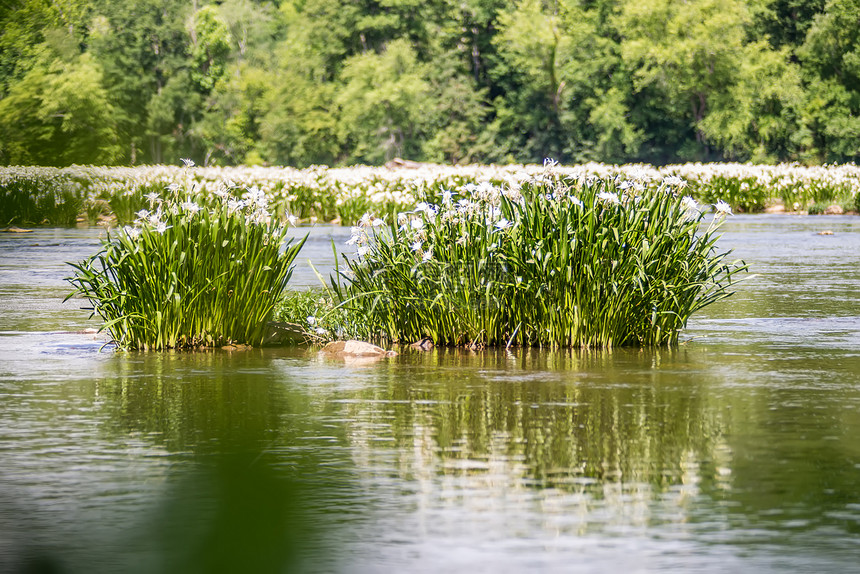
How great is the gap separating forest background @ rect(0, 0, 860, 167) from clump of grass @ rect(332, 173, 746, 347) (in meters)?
61.0

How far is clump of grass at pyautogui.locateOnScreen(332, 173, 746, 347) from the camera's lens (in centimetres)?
1093

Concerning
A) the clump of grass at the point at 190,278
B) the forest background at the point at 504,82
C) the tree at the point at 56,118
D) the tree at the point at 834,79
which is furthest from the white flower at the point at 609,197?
the tree at the point at 834,79

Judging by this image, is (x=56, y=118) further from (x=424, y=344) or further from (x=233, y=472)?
(x=233, y=472)

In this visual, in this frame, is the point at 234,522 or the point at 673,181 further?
the point at 673,181

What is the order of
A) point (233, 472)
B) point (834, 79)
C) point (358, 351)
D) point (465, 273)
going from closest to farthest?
point (233, 472)
point (358, 351)
point (465, 273)
point (834, 79)

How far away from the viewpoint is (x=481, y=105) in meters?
89.8

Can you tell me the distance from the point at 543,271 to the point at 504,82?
7973 centimetres

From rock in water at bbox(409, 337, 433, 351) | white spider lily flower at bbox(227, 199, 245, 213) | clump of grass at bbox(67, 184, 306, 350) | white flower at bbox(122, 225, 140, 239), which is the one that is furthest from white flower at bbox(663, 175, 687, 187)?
white flower at bbox(122, 225, 140, 239)

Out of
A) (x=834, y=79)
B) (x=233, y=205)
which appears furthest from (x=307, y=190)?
(x=834, y=79)

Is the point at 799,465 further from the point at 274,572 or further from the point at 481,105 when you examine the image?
the point at 481,105

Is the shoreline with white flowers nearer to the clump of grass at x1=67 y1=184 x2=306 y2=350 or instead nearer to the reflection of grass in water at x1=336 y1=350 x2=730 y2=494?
the clump of grass at x1=67 y1=184 x2=306 y2=350

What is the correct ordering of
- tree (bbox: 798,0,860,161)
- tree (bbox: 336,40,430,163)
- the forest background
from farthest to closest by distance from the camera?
tree (bbox: 336,40,430,163) → the forest background → tree (bbox: 798,0,860,161)

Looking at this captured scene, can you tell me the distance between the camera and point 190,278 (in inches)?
435

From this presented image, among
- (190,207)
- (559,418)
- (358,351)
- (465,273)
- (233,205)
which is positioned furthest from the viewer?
(233,205)
